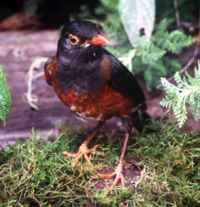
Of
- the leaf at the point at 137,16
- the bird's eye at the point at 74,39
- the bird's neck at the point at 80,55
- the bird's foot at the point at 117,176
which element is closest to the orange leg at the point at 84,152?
the bird's foot at the point at 117,176

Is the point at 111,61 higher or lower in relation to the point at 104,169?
higher

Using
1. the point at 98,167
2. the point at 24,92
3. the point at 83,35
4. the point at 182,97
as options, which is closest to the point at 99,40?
the point at 83,35

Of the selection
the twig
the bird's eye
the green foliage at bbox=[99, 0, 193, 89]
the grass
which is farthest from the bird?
the twig

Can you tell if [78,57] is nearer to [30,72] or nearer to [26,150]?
[26,150]

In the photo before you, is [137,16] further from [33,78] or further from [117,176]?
[117,176]

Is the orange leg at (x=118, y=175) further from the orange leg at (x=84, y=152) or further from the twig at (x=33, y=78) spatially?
the twig at (x=33, y=78)

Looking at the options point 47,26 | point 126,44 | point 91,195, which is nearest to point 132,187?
point 91,195
